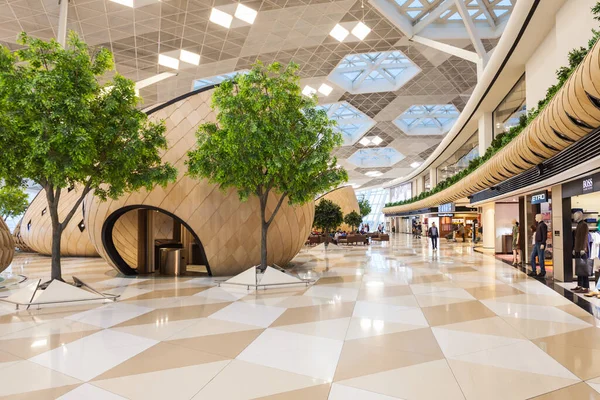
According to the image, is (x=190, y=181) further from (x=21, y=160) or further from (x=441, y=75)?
(x=441, y=75)

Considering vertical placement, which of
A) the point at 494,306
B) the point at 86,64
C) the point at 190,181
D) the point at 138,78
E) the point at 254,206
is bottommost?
the point at 494,306

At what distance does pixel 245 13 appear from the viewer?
16.0m

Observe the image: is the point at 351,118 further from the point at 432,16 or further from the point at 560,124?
the point at 560,124

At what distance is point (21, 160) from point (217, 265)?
17.6 ft

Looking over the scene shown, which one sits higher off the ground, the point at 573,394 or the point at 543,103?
the point at 543,103

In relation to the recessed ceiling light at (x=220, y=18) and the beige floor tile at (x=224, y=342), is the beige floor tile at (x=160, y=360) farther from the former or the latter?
the recessed ceiling light at (x=220, y=18)

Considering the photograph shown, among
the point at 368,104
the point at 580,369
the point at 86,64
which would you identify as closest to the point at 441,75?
the point at 368,104

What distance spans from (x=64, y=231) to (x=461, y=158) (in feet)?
84.6

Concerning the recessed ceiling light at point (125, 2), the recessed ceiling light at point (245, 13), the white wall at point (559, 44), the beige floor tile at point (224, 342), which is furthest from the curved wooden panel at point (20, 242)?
the white wall at point (559, 44)

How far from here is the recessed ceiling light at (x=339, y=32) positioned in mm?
17594

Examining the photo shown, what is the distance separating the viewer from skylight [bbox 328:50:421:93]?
23641mm

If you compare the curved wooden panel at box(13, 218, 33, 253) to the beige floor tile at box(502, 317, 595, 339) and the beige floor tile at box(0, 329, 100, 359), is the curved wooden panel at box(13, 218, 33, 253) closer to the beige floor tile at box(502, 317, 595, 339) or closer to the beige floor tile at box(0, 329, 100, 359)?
the beige floor tile at box(0, 329, 100, 359)

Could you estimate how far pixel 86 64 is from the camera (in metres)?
7.74

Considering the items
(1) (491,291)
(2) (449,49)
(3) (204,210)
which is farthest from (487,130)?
(3) (204,210)
